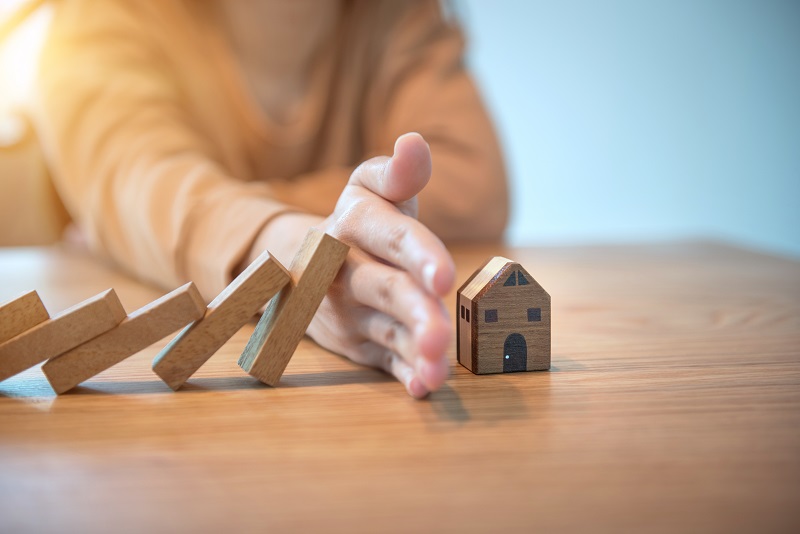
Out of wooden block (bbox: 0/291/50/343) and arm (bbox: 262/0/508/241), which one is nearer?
wooden block (bbox: 0/291/50/343)

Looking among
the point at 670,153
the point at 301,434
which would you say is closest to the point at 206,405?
the point at 301,434

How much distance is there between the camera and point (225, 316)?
0.55m

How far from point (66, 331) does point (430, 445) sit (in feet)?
0.94

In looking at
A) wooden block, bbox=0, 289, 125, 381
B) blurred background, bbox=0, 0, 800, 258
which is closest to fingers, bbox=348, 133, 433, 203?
wooden block, bbox=0, 289, 125, 381

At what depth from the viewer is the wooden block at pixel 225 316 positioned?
0.54 metres

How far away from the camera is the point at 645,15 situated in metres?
3.31

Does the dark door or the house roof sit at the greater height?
the house roof

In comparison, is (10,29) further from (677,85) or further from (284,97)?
(677,85)

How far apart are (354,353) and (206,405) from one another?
14 centimetres

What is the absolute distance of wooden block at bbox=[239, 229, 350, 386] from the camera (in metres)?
0.55

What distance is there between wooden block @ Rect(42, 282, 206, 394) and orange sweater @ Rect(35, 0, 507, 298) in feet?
0.90

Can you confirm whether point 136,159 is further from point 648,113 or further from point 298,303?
point 648,113

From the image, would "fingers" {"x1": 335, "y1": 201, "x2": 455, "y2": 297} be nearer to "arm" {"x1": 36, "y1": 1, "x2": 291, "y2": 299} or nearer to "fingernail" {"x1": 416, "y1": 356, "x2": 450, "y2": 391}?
"fingernail" {"x1": 416, "y1": 356, "x2": 450, "y2": 391}

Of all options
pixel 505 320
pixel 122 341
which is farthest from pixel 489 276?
pixel 122 341
